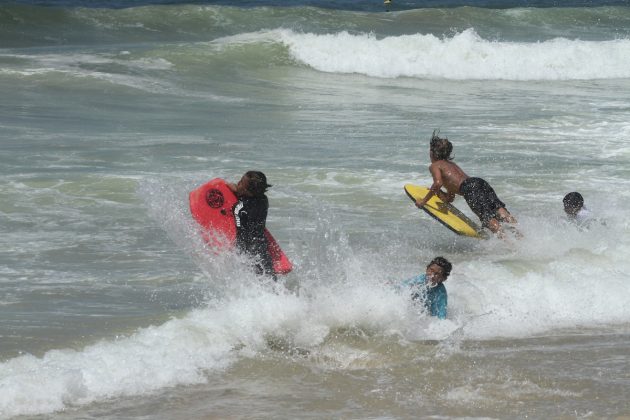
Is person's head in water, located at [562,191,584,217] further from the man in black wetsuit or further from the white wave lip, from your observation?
the white wave lip

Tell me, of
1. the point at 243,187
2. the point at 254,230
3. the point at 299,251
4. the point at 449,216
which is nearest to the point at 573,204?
the point at 449,216

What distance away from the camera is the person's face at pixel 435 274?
7914 millimetres

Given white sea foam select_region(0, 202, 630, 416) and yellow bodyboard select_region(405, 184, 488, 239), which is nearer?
white sea foam select_region(0, 202, 630, 416)

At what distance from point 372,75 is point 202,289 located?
16.8 meters

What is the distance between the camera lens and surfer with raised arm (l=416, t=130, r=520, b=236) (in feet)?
→ 35.8

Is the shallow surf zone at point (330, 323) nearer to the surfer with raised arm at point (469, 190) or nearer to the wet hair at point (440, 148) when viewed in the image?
the surfer with raised arm at point (469, 190)

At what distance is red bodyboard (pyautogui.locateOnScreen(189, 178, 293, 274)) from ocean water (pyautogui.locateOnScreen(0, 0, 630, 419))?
161 millimetres

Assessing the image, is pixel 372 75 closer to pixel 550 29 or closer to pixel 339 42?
pixel 339 42

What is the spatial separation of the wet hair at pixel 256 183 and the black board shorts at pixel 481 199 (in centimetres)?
348

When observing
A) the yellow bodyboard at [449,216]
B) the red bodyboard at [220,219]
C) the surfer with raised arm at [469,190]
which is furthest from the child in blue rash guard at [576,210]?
the red bodyboard at [220,219]

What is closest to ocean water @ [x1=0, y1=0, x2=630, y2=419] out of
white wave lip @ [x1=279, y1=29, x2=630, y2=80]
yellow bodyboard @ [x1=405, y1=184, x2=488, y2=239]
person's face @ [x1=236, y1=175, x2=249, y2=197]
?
yellow bodyboard @ [x1=405, y1=184, x2=488, y2=239]

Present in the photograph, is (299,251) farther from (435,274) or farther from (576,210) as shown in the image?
(576,210)

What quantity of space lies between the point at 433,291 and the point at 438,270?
0.20 metres

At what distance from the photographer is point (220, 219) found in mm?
8414
